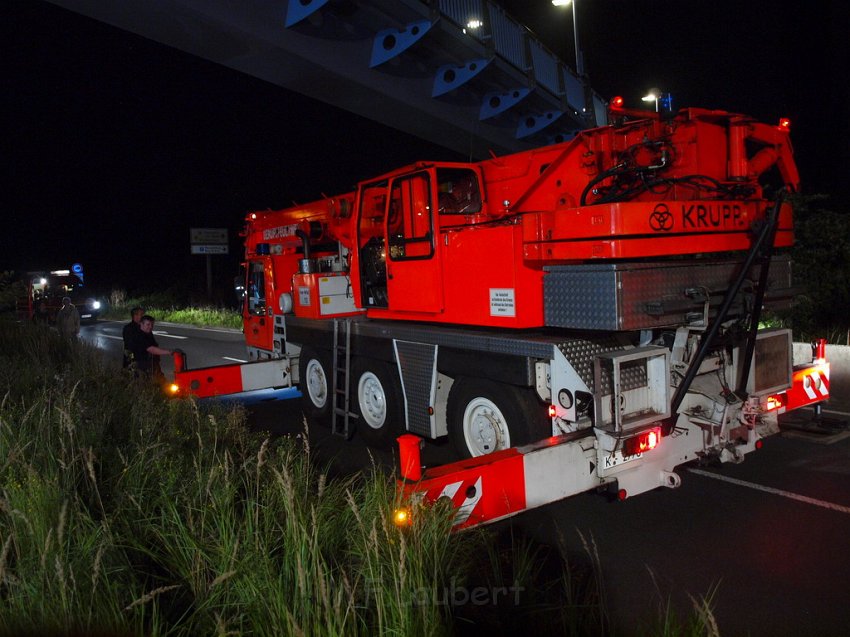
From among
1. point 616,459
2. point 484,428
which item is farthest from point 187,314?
point 616,459

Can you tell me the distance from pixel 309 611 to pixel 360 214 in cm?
599

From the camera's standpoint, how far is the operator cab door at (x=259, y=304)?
35.7 ft

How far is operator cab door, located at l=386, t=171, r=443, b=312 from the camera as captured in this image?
661 centimetres

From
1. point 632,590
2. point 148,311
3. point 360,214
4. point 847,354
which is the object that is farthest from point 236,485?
point 148,311

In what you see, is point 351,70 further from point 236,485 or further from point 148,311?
point 148,311

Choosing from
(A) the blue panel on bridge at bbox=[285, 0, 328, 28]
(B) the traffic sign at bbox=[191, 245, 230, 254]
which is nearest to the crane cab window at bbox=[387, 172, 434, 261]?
(A) the blue panel on bridge at bbox=[285, 0, 328, 28]

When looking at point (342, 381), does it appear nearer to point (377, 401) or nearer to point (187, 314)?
point (377, 401)

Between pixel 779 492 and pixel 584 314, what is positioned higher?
pixel 584 314

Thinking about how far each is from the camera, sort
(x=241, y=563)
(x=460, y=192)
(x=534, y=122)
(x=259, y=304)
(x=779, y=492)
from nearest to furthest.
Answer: (x=241, y=563) < (x=779, y=492) < (x=460, y=192) < (x=259, y=304) < (x=534, y=122)

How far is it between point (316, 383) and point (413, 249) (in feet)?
10.4

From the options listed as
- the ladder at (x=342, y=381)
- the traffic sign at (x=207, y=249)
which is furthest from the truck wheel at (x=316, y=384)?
the traffic sign at (x=207, y=249)

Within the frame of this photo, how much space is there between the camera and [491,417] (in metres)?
6.03

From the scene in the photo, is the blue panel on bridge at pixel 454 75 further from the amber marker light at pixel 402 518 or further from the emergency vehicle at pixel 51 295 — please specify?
the emergency vehicle at pixel 51 295

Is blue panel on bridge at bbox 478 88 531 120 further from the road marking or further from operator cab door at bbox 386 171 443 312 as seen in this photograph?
the road marking
